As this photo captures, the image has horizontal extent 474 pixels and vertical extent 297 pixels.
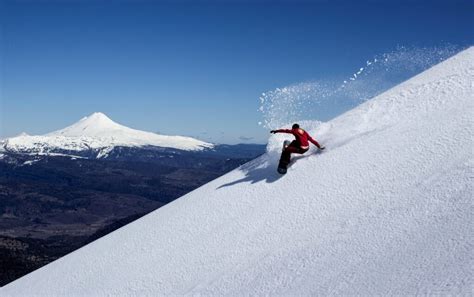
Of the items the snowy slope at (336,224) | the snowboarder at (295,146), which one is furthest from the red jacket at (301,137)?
the snowy slope at (336,224)

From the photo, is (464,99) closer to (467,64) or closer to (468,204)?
(467,64)

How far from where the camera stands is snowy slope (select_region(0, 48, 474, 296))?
37.9ft

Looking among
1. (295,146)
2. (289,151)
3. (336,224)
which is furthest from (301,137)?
(336,224)

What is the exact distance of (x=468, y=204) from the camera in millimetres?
12430

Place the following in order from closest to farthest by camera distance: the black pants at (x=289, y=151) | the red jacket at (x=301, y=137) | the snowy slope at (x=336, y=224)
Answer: the snowy slope at (x=336, y=224) < the red jacket at (x=301, y=137) < the black pants at (x=289, y=151)

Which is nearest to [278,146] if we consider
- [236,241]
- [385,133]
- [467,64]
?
[385,133]

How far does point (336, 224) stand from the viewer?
15.1 meters

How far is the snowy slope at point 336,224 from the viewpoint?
1156 centimetres

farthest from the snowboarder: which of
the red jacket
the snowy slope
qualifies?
the snowy slope

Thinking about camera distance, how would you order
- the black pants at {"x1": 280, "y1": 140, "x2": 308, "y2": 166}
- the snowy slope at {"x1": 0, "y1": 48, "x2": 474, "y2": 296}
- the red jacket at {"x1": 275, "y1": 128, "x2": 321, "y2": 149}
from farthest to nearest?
1. the black pants at {"x1": 280, "y1": 140, "x2": 308, "y2": 166}
2. the red jacket at {"x1": 275, "y1": 128, "x2": 321, "y2": 149}
3. the snowy slope at {"x1": 0, "y1": 48, "x2": 474, "y2": 296}

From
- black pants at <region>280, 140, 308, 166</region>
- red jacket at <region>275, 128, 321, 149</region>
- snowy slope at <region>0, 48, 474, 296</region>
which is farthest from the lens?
black pants at <region>280, 140, 308, 166</region>

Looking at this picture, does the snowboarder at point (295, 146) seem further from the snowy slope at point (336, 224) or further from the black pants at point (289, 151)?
the snowy slope at point (336, 224)

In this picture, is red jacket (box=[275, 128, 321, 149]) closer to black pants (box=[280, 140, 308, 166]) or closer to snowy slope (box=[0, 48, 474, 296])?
black pants (box=[280, 140, 308, 166])

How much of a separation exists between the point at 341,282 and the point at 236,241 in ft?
20.7
